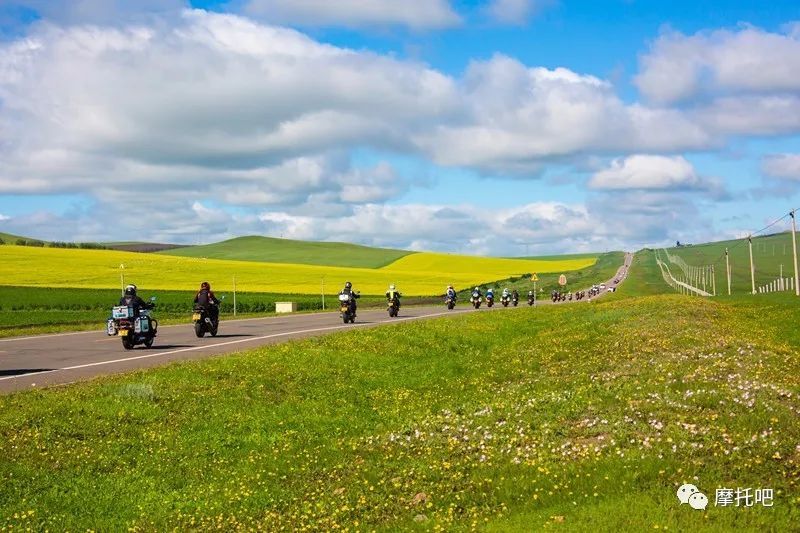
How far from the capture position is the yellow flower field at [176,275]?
306 feet

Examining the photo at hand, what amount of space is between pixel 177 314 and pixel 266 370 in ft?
159

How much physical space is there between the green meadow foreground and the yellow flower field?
67074mm

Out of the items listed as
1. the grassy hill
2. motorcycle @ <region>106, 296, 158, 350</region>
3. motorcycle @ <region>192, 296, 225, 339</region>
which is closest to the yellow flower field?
the grassy hill

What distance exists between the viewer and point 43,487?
523 inches

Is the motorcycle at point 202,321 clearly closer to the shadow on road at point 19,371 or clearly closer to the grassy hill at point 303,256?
the shadow on road at point 19,371

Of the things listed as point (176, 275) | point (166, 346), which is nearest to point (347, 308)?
point (166, 346)

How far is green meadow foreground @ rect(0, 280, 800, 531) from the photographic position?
10766mm

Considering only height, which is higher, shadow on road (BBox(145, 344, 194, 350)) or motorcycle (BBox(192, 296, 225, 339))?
motorcycle (BBox(192, 296, 225, 339))

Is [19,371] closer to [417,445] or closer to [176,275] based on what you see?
[417,445]

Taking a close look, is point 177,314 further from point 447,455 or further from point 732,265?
point 732,265

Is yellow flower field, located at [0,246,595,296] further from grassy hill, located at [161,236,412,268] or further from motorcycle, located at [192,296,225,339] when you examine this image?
motorcycle, located at [192,296,225,339]

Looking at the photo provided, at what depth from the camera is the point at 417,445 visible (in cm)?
1433

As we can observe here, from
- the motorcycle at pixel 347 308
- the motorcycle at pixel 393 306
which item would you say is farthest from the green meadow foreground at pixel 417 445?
the motorcycle at pixel 393 306

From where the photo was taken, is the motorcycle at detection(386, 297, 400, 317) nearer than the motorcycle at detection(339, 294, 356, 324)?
No
